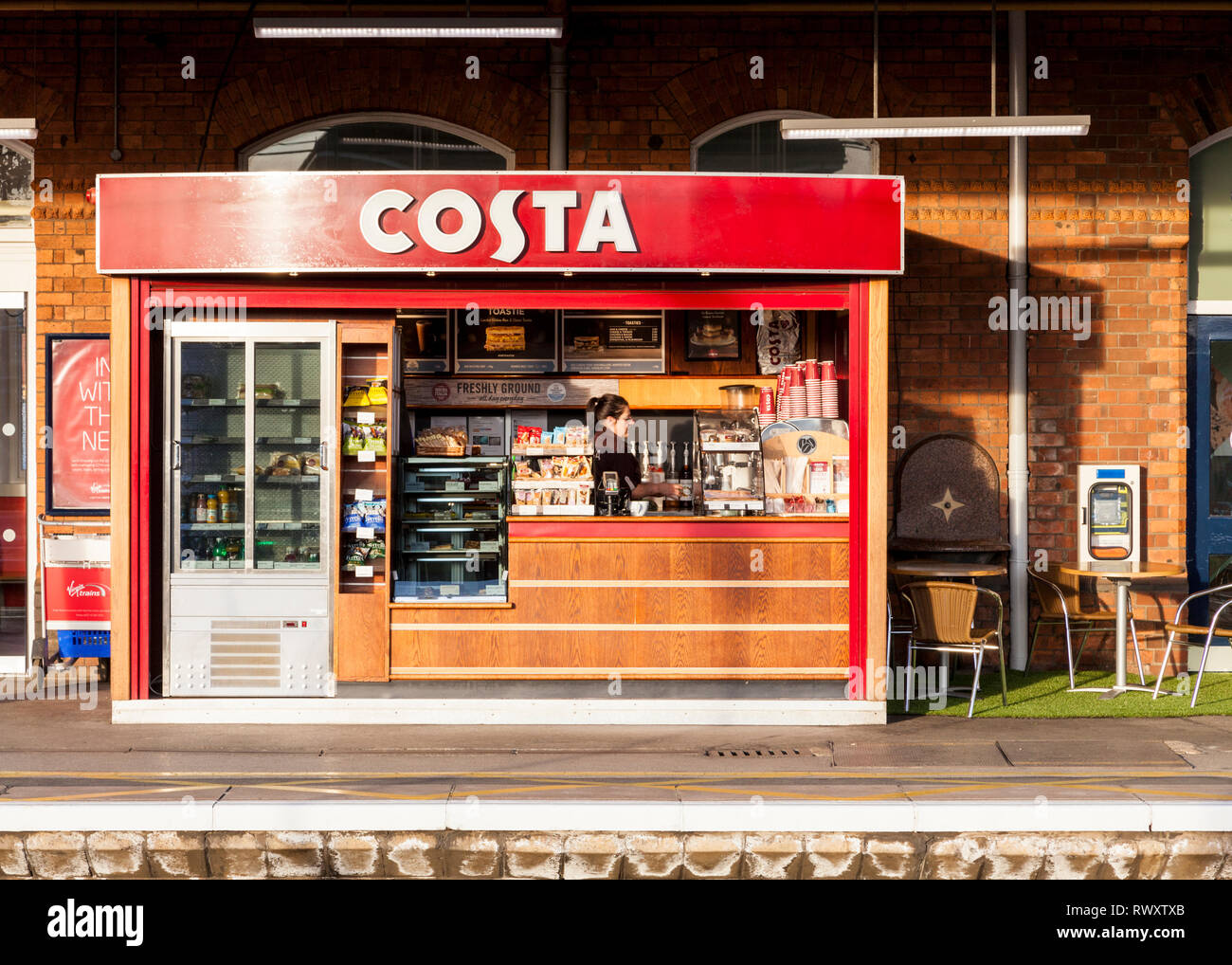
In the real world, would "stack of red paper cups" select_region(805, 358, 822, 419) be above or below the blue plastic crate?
above

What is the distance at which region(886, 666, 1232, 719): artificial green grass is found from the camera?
317 inches

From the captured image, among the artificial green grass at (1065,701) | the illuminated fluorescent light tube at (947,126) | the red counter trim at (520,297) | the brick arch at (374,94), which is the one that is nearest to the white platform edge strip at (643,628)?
the artificial green grass at (1065,701)

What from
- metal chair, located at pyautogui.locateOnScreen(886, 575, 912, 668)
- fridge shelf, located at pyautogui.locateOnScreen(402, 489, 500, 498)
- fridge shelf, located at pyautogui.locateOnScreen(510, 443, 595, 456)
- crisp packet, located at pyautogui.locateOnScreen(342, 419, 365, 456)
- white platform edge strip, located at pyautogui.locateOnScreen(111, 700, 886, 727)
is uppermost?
crisp packet, located at pyautogui.locateOnScreen(342, 419, 365, 456)

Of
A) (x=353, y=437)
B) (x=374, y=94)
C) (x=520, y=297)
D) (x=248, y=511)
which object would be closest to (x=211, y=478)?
(x=248, y=511)

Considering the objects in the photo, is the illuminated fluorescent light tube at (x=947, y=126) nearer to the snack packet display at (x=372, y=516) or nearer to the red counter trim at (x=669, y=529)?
the red counter trim at (x=669, y=529)

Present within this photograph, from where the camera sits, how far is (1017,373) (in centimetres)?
945

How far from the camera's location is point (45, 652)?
8867mm

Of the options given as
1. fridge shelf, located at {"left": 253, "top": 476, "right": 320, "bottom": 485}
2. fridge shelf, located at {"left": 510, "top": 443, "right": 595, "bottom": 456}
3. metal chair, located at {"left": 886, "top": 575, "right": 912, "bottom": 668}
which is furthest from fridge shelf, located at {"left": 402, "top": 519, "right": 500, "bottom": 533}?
metal chair, located at {"left": 886, "top": 575, "right": 912, "bottom": 668}

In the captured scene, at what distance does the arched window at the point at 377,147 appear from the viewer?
962 centimetres

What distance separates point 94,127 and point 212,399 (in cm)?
301

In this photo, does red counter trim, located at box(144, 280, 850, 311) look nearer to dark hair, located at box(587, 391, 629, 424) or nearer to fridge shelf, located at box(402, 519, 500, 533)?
dark hair, located at box(587, 391, 629, 424)

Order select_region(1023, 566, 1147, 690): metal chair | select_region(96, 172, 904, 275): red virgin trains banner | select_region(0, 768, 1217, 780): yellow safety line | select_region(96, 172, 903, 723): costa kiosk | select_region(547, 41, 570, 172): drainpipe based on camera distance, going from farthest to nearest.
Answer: select_region(547, 41, 570, 172): drainpipe < select_region(1023, 566, 1147, 690): metal chair < select_region(96, 172, 903, 723): costa kiosk < select_region(96, 172, 904, 275): red virgin trains banner < select_region(0, 768, 1217, 780): yellow safety line

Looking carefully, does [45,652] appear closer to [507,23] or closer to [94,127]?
[94,127]

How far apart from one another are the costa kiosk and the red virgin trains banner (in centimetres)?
2
